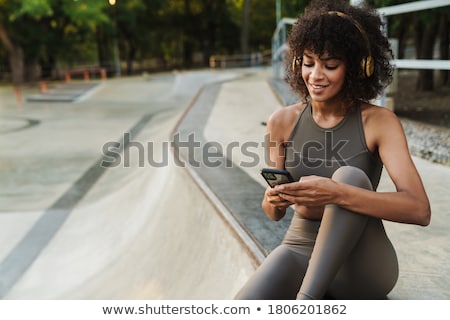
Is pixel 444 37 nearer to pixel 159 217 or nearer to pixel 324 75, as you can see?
pixel 159 217

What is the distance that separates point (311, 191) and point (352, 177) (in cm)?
16

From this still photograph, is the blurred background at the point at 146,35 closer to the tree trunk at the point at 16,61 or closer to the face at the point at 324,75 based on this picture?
the tree trunk at the point at 16,61

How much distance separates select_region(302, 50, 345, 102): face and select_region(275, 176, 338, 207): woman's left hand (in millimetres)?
386

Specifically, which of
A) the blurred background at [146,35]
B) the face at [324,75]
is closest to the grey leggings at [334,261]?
the face at [324,75]

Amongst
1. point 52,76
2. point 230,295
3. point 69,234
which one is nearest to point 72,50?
point 52,76

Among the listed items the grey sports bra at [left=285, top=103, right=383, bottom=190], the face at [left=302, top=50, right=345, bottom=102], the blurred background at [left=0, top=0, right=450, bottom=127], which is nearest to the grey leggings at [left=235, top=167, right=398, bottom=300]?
the grey sports bra at [left=285, top=103, right=383, bottom=190]

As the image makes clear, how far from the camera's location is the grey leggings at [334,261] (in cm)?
169

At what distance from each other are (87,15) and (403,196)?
26374 millimetres

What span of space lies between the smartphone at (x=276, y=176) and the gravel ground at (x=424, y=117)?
2.85 m

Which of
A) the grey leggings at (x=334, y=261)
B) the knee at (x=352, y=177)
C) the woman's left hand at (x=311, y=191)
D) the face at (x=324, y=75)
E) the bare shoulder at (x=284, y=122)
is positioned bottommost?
the grey leggings at (x=334, y=261)

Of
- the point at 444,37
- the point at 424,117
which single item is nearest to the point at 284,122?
the point at 424,117

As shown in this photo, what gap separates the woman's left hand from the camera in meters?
1.75

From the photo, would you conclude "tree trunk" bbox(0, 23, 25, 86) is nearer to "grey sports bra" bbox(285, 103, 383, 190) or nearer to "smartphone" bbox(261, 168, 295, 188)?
"grey sports bra" bbox(285, 103, 383, 190)
